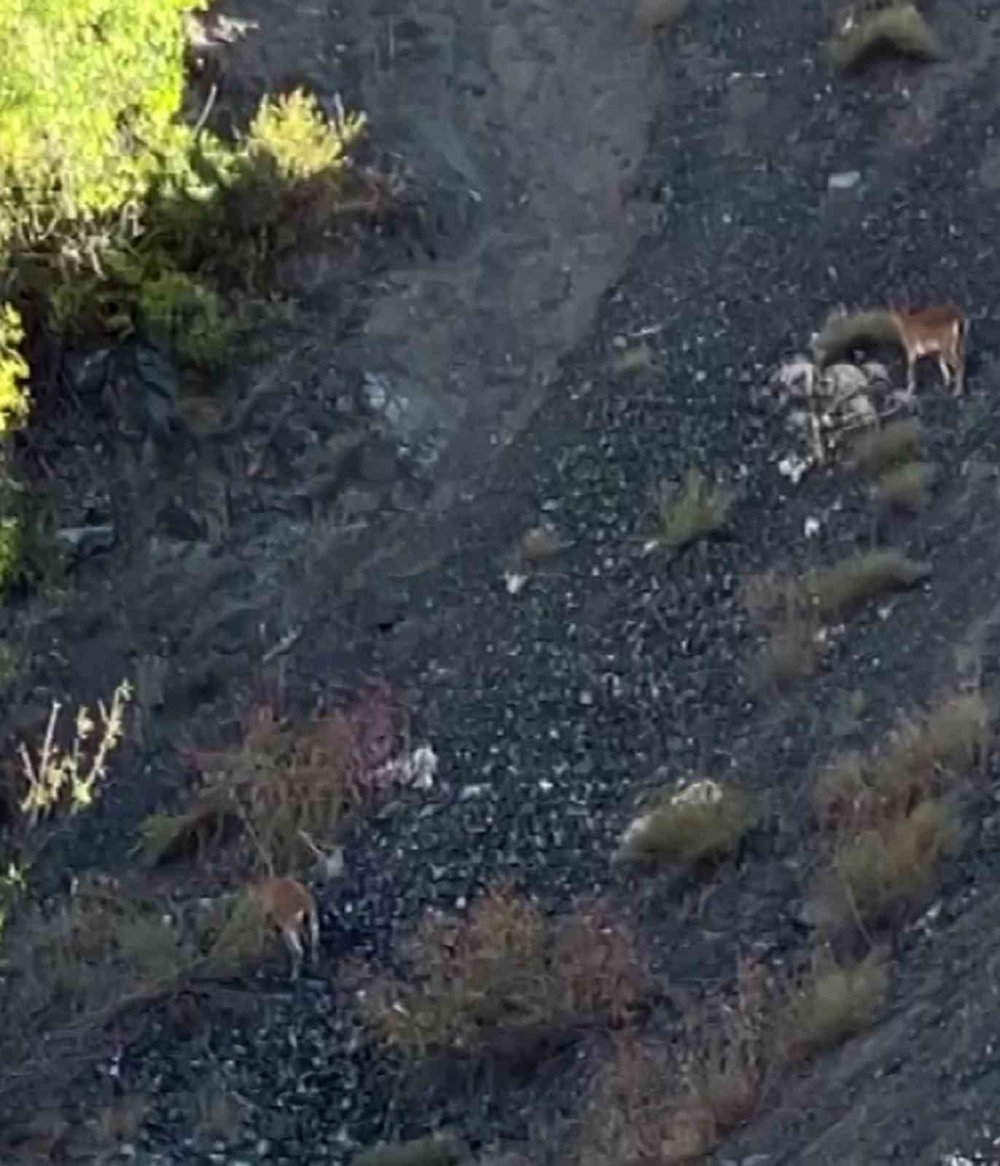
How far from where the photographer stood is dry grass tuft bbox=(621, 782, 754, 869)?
9.80m

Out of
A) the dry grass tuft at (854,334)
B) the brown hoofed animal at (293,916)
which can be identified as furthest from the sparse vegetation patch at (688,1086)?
the dry grass tuft at (854,334)

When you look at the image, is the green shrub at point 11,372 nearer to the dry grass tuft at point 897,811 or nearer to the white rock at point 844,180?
the white rock at point 844,180

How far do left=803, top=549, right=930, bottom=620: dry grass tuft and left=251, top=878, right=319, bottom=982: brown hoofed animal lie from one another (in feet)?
8.60

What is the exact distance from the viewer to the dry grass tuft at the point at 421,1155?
8.88 metres

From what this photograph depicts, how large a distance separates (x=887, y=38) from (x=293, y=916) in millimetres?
8043

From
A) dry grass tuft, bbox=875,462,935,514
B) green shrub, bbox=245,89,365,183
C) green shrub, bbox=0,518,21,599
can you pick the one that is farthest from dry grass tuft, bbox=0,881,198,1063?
green shrub, bbox=245,89,365,183

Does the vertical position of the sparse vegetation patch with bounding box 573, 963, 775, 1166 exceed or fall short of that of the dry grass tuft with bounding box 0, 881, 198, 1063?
it falls short

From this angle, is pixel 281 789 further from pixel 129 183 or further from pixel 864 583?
pixel 129 183

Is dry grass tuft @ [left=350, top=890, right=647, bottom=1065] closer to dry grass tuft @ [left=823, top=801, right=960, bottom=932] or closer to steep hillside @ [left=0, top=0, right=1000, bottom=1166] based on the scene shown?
steep hillside @ [left=0, top=0, right=1000, bottom=1166]

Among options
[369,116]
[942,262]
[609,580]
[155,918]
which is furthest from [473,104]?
[155,918]

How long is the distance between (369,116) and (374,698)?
19.6 ft

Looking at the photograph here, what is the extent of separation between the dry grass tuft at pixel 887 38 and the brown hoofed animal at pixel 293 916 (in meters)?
7.79

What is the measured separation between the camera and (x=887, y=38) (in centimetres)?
1606

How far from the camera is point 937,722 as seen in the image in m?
9.55
